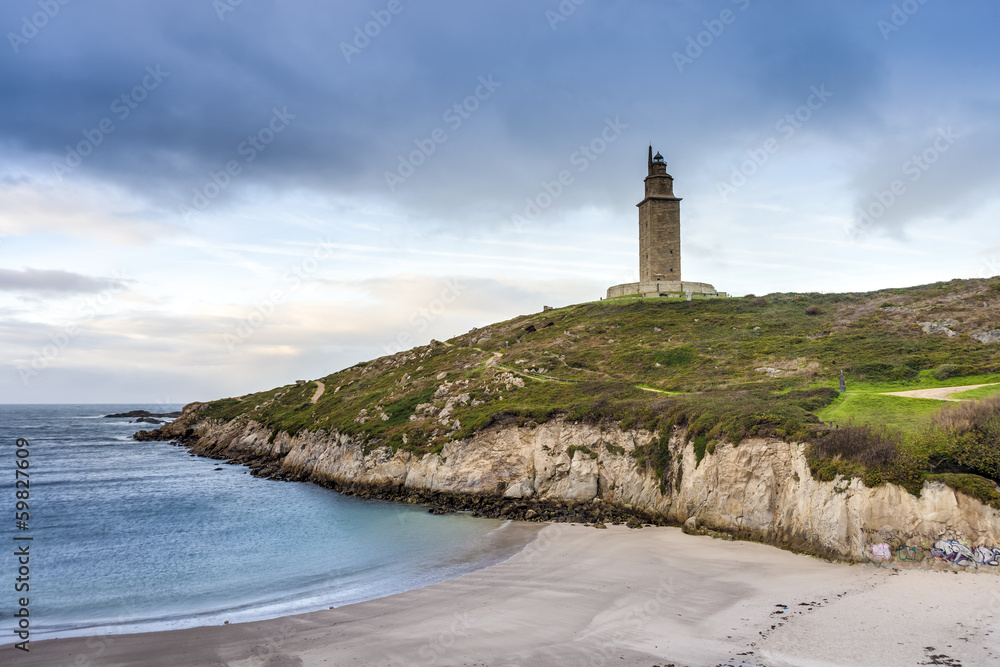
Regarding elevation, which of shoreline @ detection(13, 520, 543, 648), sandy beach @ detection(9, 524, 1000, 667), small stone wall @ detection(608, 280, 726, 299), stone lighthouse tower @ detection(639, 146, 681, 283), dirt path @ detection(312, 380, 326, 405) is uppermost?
stone lighthouse tower @ detection(639, 146, 681, 283)

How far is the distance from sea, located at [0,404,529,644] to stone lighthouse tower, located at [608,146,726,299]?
5557 centimetres

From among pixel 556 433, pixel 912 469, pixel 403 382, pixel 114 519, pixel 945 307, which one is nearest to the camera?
pixel 912 469

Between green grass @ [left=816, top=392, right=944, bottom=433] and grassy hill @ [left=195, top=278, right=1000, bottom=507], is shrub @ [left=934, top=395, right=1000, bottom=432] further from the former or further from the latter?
green grass @ [left=816, top=392, right=944, bottom=433]

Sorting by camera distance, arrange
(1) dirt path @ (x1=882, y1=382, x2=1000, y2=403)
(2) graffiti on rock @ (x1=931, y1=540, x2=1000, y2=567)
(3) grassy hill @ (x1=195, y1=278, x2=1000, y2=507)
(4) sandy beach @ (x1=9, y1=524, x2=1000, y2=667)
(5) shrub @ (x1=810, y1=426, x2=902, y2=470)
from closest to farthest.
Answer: (4) sandy beach @ (x1=9, y1=524, x2=1000, y2=667), (2) graffiti on rock @ (x1=931, y1=540, x2=1000, y2=567), (5) shrub @ (x1=810, y1=426, x2=902, y2=470), (3) grassy hill @ (x1=195, y1=278, x2=1000, y2=507), (1) dirt path @ (x1=882, y1=382, x2=1000, y2=403)

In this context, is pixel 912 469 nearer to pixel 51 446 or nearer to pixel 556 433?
pixel 556 433

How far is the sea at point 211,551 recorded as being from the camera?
2164cm

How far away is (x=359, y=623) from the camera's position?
19.0 meters

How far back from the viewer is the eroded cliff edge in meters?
20.5

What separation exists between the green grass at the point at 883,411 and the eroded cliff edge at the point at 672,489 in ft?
14.2

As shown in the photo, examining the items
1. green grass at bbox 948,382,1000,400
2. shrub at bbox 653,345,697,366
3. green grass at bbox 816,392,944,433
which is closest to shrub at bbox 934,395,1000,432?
green grass at bbox 816,392,944,433

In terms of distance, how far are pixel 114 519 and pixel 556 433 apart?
3200 centimetres

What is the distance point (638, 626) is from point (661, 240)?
71.0 m

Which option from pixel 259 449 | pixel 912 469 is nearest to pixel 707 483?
pixel 912 469

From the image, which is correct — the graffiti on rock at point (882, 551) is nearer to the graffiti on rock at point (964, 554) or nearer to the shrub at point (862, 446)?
the graffiti on rock at point (964, 554)
